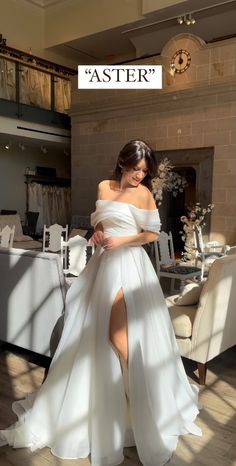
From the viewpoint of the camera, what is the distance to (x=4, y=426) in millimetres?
2123

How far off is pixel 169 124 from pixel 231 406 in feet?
17.4

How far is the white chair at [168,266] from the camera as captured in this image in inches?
166

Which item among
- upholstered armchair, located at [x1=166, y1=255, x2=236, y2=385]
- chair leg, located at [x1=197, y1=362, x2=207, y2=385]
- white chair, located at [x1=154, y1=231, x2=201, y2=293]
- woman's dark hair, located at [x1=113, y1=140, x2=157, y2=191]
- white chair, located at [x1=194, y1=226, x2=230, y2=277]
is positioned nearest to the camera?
woman's dark hair, located at [x1=113, y1=140, x2=157, y2=191]

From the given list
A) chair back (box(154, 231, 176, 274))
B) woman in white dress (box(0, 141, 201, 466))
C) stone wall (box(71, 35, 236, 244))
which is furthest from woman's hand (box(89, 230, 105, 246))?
stone wall (box(71, 35, 236, 244))

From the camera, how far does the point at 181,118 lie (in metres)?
6.67

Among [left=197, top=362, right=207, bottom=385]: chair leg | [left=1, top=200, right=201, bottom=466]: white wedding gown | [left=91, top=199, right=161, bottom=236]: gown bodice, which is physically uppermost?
[left=91, top=199, right=161, bottom=236]: gown bodice

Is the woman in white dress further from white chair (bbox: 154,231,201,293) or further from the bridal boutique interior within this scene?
white chair (bbox: 154,231,201,293)

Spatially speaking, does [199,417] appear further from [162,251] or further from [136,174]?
[162,251]

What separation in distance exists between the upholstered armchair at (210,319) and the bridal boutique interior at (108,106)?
55 centimetres

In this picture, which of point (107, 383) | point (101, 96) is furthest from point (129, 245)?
point (101, 96)

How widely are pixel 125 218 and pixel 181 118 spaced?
527 cm

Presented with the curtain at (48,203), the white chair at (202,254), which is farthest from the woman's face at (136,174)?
the curtain at (48,203)

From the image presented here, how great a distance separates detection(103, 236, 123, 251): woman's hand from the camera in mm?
1829

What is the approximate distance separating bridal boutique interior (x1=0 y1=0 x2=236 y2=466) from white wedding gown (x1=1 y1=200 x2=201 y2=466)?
119 cm
